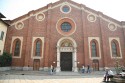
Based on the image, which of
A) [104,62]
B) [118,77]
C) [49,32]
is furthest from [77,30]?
[118,77]

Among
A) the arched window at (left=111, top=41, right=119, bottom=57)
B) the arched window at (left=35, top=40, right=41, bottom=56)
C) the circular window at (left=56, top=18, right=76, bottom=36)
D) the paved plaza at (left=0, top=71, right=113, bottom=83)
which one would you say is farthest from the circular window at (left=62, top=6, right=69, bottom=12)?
the paved plaza at (left=0, top=71, right=113, bottom=83)

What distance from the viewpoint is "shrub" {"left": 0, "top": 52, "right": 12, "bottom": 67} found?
2119 centimetres

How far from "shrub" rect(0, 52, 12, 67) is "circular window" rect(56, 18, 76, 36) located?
10370 mm

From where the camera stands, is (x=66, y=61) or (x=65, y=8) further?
(x=65, y=8)

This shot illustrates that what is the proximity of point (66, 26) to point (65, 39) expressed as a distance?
299 centimetres

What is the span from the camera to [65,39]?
2434 cm

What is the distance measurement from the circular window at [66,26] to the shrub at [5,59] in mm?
10370

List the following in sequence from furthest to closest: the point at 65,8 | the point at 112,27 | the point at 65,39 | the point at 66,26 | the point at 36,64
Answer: the point at 65,8, the point at 66,26, the point at 112,27, the point at 65,39, the point at 36,64

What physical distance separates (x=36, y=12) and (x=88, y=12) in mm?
10790

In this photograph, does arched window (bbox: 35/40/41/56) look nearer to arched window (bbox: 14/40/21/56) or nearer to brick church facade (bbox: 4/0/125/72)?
brick church facade (bbox: 4/0/125/72)

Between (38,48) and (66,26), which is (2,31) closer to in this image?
(38,48)

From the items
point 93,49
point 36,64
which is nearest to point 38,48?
point 36,64

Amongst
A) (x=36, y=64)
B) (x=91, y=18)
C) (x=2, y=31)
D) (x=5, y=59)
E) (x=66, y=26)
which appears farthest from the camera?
(x=91, y=18)

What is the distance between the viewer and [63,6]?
85.8 feet
